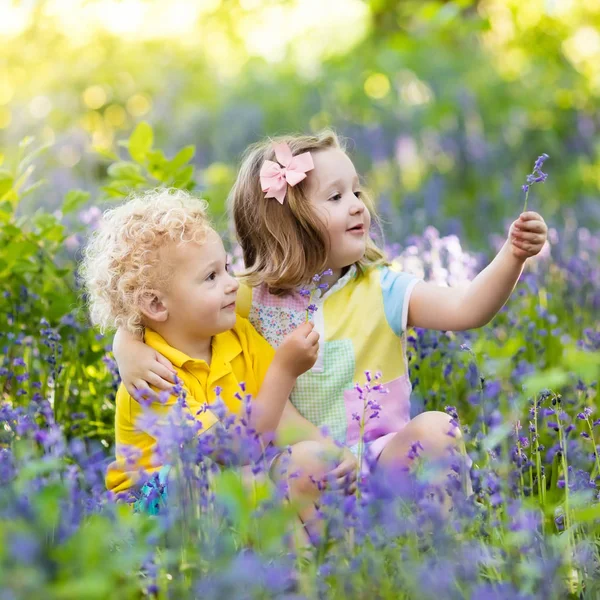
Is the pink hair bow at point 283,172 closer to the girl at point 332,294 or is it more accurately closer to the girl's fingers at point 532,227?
the girl at point 332,294

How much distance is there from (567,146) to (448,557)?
6.44 metres

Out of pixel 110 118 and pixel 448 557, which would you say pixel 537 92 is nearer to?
pixel 110 118

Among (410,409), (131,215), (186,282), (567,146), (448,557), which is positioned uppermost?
(131,215)

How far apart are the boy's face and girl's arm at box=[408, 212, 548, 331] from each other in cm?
52

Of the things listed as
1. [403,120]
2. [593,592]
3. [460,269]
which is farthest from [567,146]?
[593,592]

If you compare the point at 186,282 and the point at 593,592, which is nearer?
the point at 593,592

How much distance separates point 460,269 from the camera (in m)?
3.28

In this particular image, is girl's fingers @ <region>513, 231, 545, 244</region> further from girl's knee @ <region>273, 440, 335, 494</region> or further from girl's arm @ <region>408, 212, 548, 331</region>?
girl's knee @ <region>273, 440, 335, 494</region>

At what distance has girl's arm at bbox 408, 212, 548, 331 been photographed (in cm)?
221

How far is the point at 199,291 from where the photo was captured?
2404 millimetres

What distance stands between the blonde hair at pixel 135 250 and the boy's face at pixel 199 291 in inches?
1.0

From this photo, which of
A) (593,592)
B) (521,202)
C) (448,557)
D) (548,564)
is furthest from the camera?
(521,202)

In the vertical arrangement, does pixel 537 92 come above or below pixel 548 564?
below

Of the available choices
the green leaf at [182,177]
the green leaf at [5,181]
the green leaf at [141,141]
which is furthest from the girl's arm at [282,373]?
the green leaf at [5,181]
